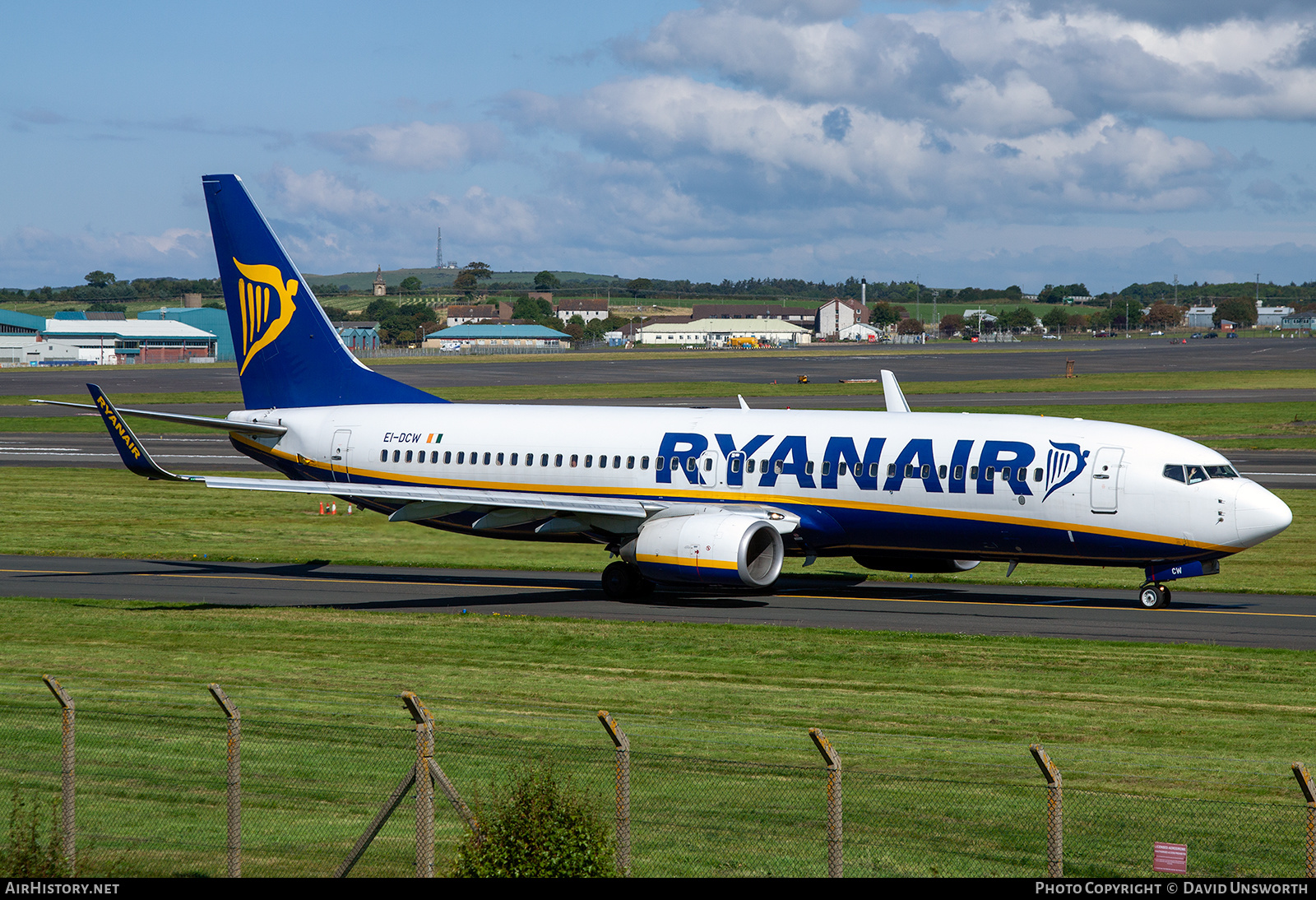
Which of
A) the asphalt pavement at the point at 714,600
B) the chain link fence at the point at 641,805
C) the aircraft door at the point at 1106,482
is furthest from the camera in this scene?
the aircraft door at the point at 1106,482

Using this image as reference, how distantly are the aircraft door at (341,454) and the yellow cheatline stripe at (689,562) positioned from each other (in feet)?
35.1

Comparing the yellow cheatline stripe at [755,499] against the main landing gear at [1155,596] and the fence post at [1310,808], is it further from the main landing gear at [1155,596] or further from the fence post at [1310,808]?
the fence post at [1310,808]

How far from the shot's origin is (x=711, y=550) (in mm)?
32625

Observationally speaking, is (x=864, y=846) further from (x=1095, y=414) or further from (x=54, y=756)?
(x=1095, y=414)

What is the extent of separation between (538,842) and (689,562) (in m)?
21.2

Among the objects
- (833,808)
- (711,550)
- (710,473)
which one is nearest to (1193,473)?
(711,550)

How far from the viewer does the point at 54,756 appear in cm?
1792

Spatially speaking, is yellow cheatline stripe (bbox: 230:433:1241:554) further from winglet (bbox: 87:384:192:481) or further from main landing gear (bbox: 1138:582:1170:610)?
winglet (bbox: 87:384:192:481)

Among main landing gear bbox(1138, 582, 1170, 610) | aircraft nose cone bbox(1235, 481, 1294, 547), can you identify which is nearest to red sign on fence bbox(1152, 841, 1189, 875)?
aircraft nose cone bbox(1235, 481, 1294, 547)

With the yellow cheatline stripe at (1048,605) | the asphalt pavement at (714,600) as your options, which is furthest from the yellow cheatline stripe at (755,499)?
the asphalt pavement at (714,600)

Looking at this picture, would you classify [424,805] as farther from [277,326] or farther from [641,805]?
[277,326]

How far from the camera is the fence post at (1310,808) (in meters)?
10.9

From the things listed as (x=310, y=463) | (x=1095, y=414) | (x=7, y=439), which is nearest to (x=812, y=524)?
(x=310, y=463)

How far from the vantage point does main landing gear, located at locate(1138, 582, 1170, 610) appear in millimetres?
32094
